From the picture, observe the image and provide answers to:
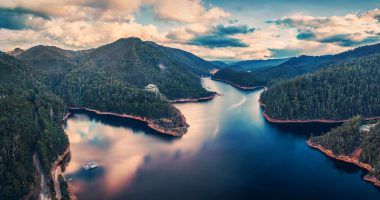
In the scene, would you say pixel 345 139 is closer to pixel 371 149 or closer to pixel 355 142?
pixel 355 142

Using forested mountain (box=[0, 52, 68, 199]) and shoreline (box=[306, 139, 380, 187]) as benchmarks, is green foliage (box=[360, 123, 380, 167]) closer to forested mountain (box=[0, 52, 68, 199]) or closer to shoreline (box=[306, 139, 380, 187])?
shoreline (box=[306, 139, 380, 187])

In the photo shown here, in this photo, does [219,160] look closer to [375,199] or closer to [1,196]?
[375,199]

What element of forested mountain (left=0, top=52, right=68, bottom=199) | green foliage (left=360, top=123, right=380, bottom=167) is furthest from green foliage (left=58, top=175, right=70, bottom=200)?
green foliage (left=360, top=123, right=380, bottom=167)

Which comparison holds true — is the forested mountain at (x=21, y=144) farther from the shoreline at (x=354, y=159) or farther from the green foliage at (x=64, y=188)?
the shoreline at (x=354, y=159)

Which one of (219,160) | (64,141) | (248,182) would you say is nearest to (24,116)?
(64,141)

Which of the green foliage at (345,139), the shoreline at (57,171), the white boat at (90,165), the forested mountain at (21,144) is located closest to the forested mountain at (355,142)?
the green foliage at (345,139)
